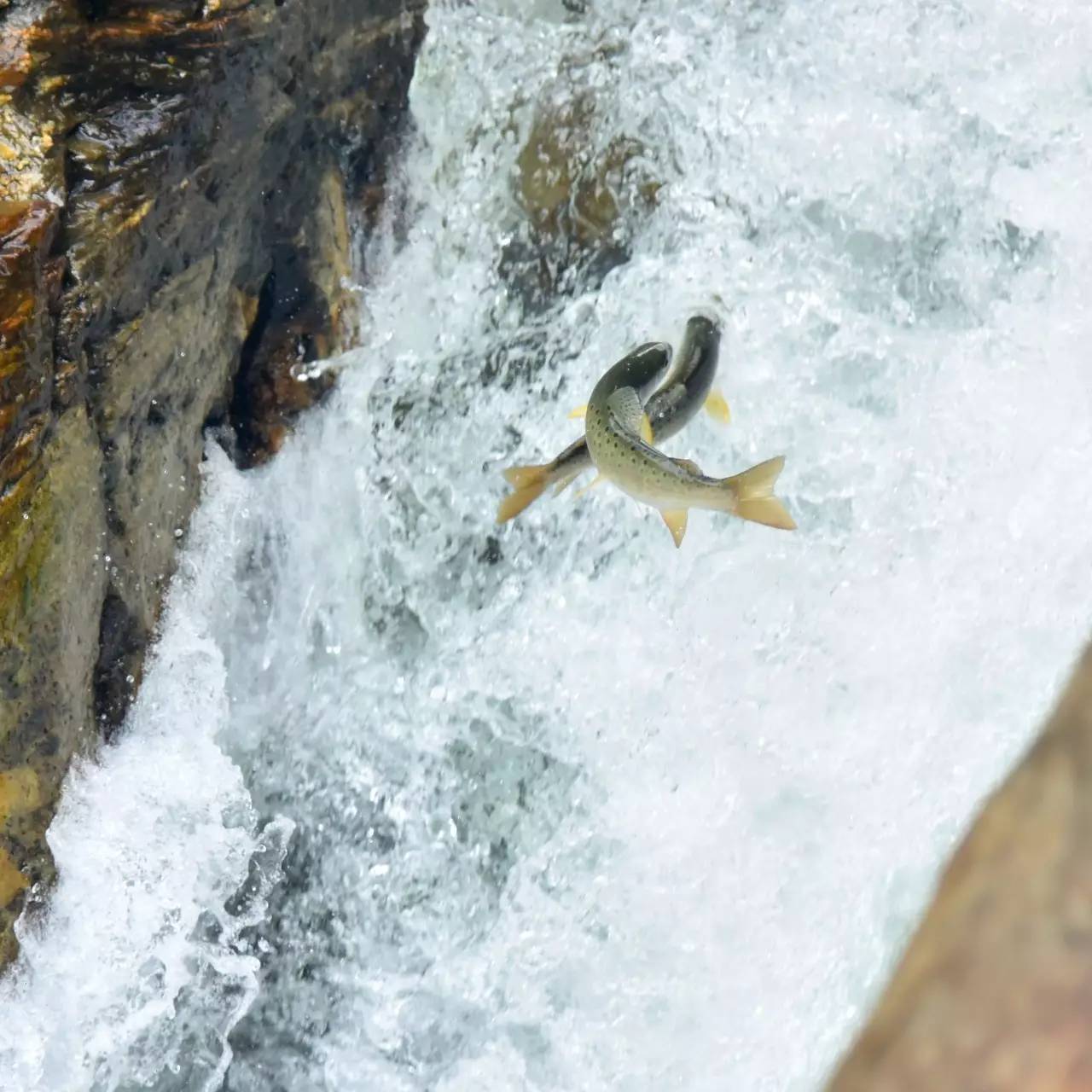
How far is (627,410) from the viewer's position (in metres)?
2.60

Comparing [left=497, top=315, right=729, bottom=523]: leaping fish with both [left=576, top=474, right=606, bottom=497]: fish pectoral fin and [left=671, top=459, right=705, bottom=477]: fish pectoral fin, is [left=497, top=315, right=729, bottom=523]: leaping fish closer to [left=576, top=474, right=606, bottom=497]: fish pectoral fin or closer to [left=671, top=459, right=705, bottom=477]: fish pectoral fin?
[left=576, top=474, right=606, bottom=497]: fish pectoral fin

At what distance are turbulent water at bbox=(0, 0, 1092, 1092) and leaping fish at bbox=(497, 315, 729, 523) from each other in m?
0.58

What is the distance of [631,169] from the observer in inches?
159

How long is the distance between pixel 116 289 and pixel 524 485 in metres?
1.07

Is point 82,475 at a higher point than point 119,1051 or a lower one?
higher

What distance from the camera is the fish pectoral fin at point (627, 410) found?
2547mm

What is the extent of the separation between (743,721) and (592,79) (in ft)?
7.80

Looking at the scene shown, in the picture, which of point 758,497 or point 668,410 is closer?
point 758,497

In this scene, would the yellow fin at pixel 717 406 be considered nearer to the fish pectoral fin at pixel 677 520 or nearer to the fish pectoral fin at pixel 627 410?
the fish pectoral fin at pixel 627 410

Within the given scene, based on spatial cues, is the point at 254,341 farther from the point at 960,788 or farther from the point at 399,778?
the point at 960,788

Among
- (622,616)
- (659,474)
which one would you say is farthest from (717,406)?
(622,616)

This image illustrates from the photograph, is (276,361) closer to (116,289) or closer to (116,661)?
(116,289)

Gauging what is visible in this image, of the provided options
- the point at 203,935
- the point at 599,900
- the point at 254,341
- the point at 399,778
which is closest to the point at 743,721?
the point at 599,900

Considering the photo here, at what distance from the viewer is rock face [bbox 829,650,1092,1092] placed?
13.9 inches
